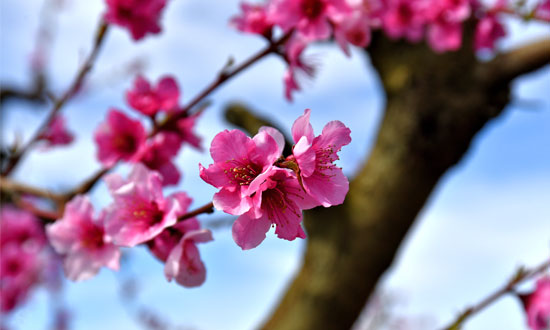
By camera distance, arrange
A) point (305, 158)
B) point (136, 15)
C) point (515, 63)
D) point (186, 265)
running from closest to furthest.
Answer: point (305, 158)
point (186, 265)
point (136, 15)
point (515, 63)

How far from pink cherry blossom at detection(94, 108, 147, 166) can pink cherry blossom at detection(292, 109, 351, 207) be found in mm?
579

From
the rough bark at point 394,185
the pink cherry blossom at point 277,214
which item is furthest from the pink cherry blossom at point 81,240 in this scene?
the rough bark at point 394,185

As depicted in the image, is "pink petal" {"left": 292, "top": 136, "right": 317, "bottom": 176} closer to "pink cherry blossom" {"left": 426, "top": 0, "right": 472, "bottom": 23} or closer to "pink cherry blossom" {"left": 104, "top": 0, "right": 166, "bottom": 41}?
"pink cherry blossom" {"left": 104, "top": 0, "right": 166, "bottom": 41}

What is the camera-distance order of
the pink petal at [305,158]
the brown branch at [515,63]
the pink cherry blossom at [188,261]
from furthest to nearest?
the brown branch at [515,63]
the pink cherry blossom at [188,261]
the pink petal at [305,158]

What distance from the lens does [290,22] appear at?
94 centimetres

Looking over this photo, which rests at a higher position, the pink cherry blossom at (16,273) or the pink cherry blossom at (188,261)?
the pink cherry blossom at (188,261)

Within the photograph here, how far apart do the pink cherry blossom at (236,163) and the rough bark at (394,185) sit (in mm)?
1656

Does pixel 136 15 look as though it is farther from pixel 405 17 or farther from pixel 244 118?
pixel 244 118

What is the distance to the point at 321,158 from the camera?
0.56 meters

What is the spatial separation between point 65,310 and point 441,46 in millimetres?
3449

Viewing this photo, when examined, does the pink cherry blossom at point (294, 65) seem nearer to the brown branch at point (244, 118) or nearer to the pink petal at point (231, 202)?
the pink petal at point (231, 202)

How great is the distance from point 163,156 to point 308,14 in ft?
1.35

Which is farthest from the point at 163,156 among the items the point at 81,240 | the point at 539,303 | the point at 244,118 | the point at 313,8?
the point at 244,118

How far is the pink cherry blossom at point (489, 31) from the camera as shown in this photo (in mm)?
1632
